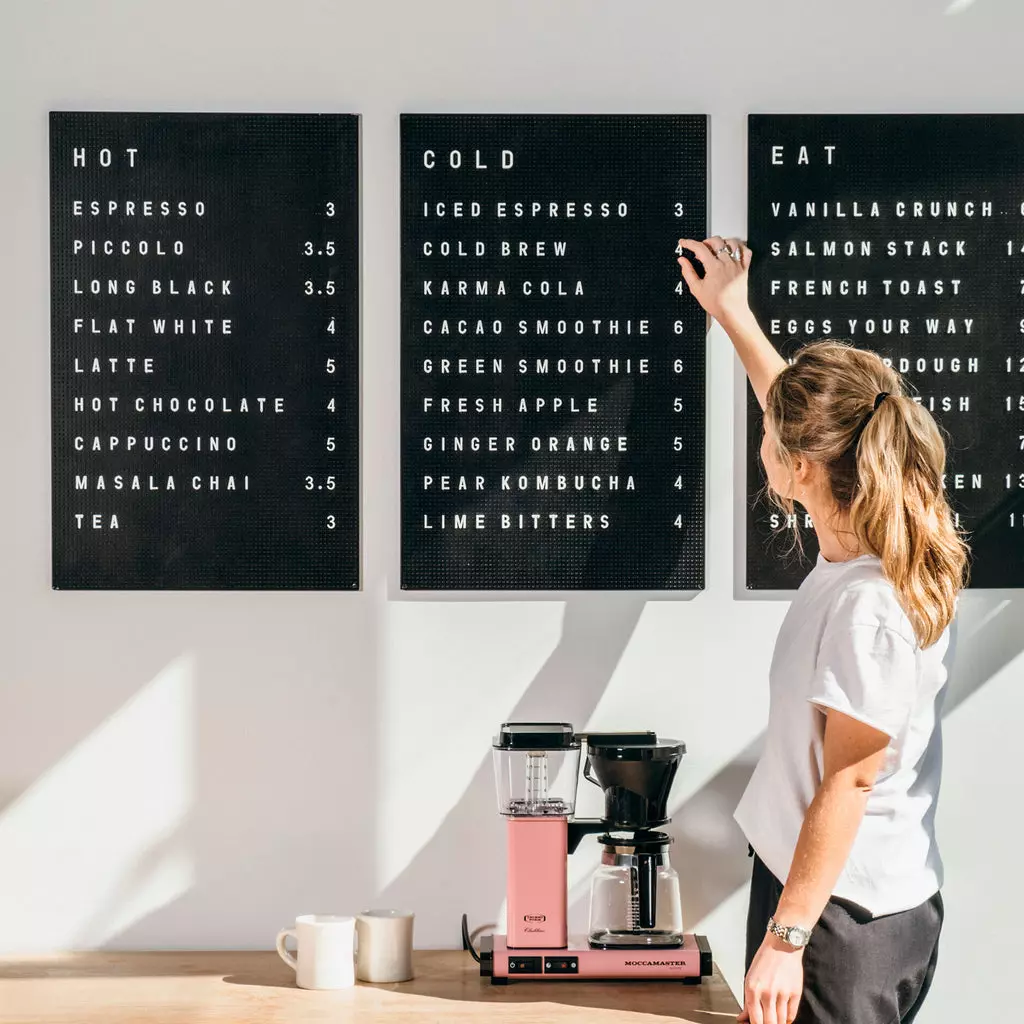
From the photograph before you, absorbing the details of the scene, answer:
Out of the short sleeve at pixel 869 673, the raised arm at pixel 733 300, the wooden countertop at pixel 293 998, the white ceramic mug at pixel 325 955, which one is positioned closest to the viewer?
the short sleeve at pixel 869 673

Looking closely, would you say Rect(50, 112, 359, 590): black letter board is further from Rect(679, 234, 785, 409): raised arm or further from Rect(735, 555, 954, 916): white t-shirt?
Rect(735, 555, 954, 916): white t-shirt

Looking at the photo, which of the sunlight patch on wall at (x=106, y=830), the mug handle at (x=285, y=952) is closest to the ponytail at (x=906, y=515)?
the mug handle at (x=285, y=952)

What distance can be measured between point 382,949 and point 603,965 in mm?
359

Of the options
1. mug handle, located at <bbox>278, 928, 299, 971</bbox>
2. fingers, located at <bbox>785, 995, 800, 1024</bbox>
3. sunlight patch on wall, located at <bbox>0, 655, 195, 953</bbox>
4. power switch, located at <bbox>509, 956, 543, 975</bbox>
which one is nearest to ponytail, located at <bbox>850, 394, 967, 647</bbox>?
fingers, located at <bbox>785, 995, 800, 1024</bbox>

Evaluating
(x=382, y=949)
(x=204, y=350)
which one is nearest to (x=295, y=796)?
(x=382, y=949)

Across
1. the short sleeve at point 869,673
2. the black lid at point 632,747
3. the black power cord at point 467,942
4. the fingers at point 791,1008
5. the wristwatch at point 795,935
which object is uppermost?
the short sleeve at point 869,673

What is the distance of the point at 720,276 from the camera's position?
192 cm

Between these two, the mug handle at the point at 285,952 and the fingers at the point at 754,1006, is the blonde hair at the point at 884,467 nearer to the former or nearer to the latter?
the fingers at the point at 754,1006

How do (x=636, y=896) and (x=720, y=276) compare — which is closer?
(x=636, y=896)

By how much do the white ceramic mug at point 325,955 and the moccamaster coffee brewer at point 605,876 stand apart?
222mm

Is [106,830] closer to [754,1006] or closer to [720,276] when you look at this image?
[754,1006]

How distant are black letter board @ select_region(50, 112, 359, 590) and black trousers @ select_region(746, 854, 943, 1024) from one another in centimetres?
98

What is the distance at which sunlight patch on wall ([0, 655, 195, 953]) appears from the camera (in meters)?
1.95

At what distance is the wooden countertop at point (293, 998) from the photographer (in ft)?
5.29
